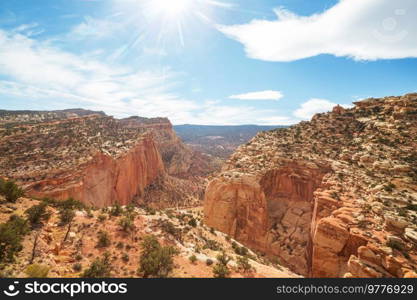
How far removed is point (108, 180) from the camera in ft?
125

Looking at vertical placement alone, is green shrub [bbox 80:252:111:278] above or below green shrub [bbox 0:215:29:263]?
below

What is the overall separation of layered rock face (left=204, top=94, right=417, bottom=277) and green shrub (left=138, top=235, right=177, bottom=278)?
33.5 ft

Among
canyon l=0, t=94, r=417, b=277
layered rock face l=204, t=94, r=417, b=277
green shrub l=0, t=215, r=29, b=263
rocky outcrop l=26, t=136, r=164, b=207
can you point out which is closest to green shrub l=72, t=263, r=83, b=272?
canyon l=0, t=94, r=417, b=277

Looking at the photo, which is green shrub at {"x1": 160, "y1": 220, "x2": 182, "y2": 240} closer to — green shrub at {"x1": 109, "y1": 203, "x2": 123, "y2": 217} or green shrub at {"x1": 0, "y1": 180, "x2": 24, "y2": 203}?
green shrub at {"x1": 109, "y1": 203, "x2": 123, "y2": 217}

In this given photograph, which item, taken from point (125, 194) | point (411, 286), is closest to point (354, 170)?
point (411, 286)

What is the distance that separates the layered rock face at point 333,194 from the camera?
1381 centimetres

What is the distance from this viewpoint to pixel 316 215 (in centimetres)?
2009

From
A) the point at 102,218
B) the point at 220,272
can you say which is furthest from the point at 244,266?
the point at 102,218

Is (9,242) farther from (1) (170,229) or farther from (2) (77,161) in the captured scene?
(2) (77,161)

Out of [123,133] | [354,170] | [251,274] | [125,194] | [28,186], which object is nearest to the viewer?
[251,274]

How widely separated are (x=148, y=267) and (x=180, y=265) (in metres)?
1.85

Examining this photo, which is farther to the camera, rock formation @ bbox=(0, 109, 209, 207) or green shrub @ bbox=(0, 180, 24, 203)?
rock formation @ bbox=(0, 109, 209, 207)

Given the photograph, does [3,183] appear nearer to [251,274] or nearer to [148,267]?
[148,267]

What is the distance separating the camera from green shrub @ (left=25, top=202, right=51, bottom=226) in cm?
1205
